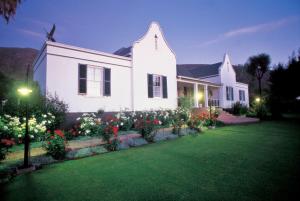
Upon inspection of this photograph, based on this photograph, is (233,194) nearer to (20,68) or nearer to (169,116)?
(169,116)

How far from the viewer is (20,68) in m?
48.8

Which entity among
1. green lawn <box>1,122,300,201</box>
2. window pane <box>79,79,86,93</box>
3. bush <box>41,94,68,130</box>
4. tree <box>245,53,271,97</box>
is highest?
tree <box>245,53,271,97</box>

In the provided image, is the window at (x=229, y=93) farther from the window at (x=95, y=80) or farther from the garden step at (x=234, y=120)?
the window at (x=95, y=80)

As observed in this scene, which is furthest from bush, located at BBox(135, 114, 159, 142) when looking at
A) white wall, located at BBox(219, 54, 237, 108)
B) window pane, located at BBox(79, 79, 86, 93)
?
white wall, located at BBox(219, 54, 237, 108)

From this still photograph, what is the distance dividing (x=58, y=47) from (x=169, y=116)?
8.78 m

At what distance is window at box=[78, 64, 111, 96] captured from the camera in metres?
10.3

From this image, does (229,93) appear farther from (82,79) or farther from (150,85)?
(82,79)

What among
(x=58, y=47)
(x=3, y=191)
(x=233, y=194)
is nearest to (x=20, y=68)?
(x=58, y=47)

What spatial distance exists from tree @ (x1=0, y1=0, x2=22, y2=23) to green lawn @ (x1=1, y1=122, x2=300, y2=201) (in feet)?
14.7

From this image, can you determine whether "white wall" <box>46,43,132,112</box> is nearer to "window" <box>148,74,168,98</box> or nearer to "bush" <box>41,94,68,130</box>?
"bush" <box>41,94,68,130</box>

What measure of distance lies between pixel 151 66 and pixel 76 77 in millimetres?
6189

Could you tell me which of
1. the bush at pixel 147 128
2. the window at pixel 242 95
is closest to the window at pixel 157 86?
the bush at pixel 147 128

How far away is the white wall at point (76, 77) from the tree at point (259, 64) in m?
35.5

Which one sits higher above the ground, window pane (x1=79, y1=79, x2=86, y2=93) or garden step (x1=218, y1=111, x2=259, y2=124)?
window pane (x1=79, y1=79, x2=86, y2=93)
